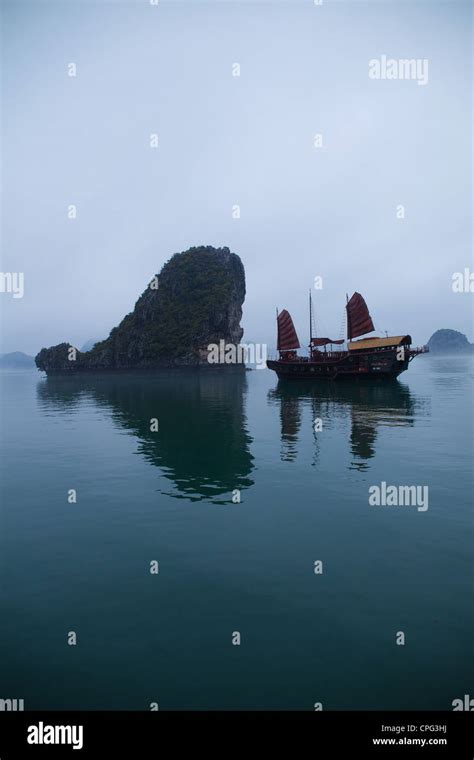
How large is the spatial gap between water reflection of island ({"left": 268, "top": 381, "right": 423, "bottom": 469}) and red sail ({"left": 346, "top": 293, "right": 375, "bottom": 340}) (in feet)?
50.4

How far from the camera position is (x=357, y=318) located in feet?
272

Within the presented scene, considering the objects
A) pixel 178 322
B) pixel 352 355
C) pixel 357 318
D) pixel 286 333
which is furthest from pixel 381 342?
pixel 178 322

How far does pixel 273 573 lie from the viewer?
1157 cm

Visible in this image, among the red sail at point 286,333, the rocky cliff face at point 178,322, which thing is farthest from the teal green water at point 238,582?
the rocky cliff face at point 178,322

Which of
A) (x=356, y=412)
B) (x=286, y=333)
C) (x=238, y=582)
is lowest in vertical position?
(x=238, y=582)

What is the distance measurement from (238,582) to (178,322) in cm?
14733

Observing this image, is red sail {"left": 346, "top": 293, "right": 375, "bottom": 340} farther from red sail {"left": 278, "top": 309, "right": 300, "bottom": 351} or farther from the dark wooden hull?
red sail {"left": 278, "top": 309, "right": 300, "bottom": 351}

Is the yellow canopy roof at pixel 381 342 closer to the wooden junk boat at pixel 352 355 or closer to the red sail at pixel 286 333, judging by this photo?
the wooden junk boat at pixel 352 355

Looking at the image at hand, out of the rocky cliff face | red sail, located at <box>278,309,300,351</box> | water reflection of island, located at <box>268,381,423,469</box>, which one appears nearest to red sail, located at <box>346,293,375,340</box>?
red sail, located at <box>278,309,300,351</box>

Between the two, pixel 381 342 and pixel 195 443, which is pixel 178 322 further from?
pixel 195 443

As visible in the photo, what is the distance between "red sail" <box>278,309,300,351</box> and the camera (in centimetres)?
9375
